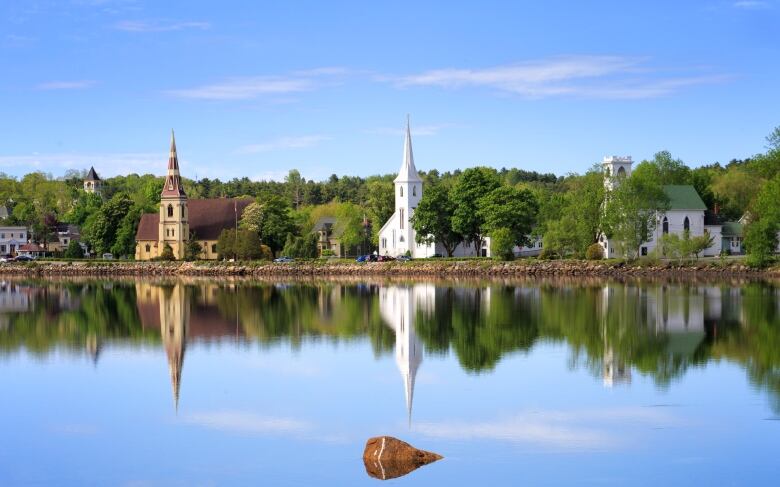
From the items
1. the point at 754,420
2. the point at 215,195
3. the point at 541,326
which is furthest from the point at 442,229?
the point at 215,195

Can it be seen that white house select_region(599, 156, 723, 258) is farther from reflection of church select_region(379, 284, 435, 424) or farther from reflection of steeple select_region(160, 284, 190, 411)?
reflection of steeple select_region(160, 284, 190, 411)

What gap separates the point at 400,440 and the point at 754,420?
7.23 meters

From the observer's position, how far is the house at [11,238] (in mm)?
117312

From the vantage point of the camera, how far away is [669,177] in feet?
306

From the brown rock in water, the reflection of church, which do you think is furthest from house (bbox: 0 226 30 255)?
the brown rock in water

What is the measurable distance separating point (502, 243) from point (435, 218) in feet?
22.4

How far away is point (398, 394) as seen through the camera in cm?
2281

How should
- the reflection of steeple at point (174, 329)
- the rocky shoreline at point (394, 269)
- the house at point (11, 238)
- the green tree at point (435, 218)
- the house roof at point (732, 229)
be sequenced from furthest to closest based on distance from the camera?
the house at point (11, 238)
the house roof at point (732, 229)
the green tree at point (435, 218)
the rocky shoreline at point (394, 269)
the reflection of steeple at point (174, 329)

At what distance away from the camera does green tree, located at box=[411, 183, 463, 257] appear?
82500 millimetres

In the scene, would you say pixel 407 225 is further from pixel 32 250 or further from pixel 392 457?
pixel 392 457

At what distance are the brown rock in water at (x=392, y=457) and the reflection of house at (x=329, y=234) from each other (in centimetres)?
8385

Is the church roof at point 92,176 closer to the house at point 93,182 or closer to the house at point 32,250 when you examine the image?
the house at point 93,182

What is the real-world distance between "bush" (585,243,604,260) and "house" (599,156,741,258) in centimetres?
347

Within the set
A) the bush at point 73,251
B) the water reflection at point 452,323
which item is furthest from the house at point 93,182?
the water reflection at point 452,323
